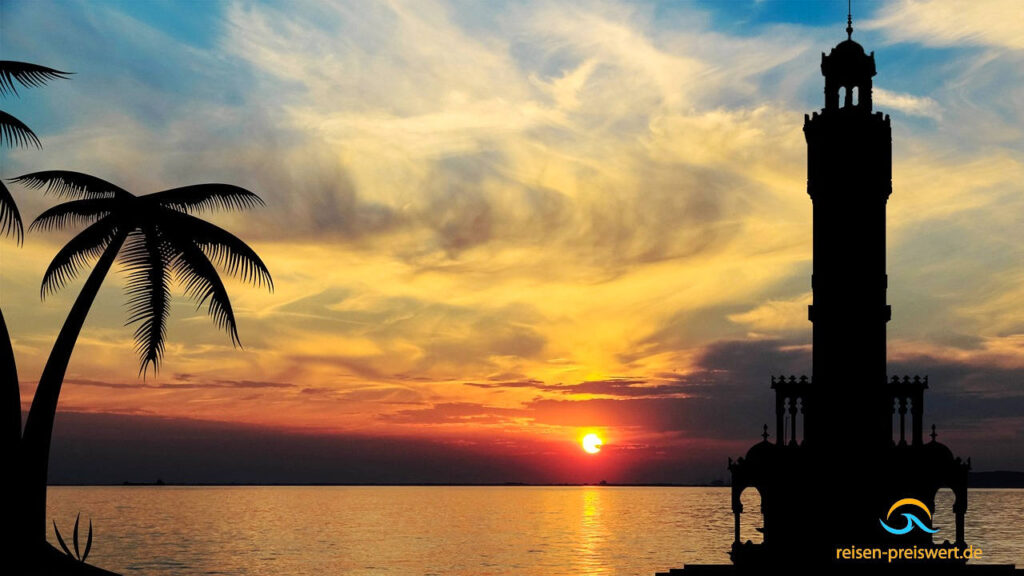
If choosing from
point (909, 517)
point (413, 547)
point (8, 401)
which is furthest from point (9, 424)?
point (413, 547)

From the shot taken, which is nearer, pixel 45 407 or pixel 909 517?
pixel 45 407

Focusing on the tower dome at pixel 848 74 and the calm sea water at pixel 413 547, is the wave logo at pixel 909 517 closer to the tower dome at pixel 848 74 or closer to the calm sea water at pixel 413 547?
the tower dome at pixel 848 74

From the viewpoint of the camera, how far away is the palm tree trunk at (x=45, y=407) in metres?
24.2

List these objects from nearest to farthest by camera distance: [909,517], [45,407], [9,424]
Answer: [9,424], [45,407], [909,517]

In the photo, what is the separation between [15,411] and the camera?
24406 millimetres

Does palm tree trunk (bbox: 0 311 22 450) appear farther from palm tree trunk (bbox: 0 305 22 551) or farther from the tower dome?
the tower dome

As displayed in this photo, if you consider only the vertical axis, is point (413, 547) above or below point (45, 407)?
below

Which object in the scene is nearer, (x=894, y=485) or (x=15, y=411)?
(x=15, y=411)

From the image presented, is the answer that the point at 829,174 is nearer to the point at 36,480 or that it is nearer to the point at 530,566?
the point at 36,480

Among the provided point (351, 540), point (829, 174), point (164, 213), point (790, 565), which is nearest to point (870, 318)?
point (829, 174)

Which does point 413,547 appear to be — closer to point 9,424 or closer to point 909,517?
point 909,517

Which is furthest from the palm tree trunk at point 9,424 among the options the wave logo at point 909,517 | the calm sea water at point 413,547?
the calm sea water at point 413,547

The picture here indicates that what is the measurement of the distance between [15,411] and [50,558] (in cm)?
386

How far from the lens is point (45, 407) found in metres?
25.0
